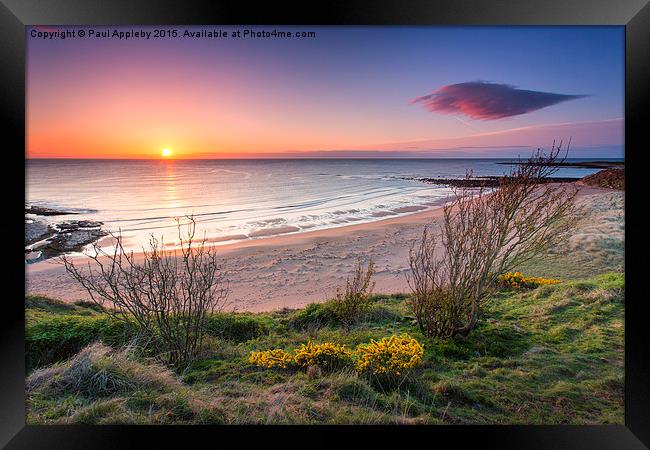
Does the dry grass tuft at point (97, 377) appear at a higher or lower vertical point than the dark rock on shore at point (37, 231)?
lower

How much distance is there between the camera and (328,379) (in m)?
3.38

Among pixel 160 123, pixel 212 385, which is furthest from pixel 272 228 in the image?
pixel 212 385

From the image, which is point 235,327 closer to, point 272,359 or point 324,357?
point 272,359

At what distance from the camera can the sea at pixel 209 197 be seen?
5609 millimetres

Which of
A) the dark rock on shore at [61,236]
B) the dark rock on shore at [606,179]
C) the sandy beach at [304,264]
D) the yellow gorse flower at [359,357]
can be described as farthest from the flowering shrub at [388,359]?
the dark rock on shore at [61,236]

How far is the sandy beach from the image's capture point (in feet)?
16.6

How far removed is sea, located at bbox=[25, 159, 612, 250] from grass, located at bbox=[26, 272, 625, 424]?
1.19 meters

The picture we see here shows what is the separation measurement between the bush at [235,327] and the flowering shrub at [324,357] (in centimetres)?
71

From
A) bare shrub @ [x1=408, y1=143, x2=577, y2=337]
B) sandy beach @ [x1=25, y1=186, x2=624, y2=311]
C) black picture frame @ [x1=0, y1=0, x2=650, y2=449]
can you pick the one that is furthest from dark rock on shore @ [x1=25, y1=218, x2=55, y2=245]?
bare shrub @ [x1=408, y1=143, x2=577, y2=337]

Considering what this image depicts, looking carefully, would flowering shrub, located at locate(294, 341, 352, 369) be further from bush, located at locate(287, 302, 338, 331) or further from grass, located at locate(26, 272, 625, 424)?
bush, located at locate(287, 302, 338, 331)

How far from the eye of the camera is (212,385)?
341cm

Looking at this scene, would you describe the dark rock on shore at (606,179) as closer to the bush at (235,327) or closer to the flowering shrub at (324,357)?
the flowering shrub at (324,357)
